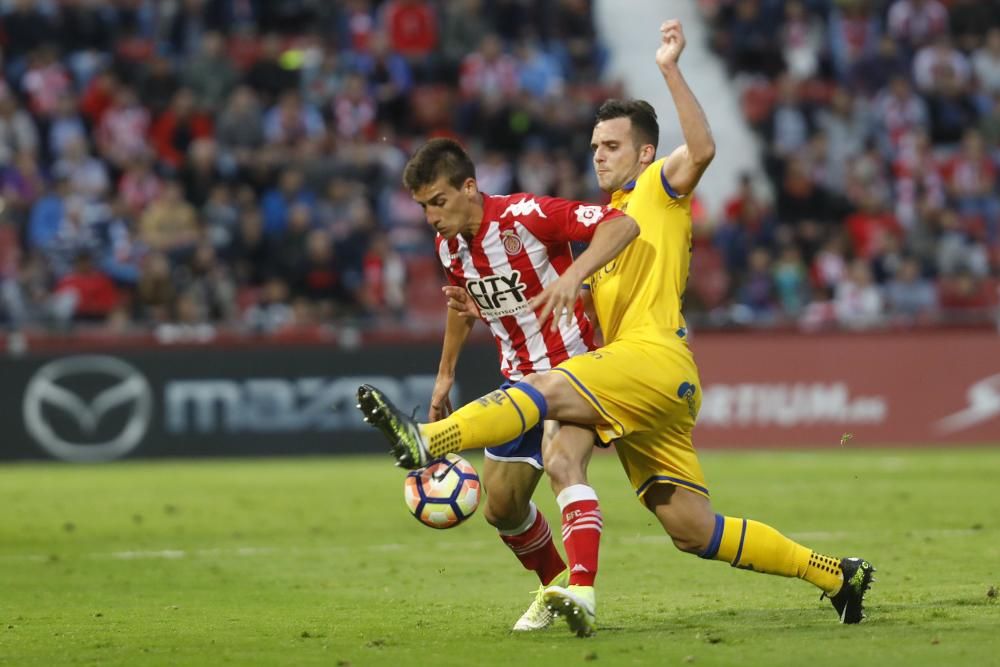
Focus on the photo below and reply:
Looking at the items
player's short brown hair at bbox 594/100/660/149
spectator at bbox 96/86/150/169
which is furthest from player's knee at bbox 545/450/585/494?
spectator at bbox 96/86/150/169

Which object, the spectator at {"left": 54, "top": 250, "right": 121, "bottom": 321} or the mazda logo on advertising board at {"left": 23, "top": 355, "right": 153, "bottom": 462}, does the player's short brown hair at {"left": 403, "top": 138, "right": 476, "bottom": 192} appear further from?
the spectator at {"left": 54, "top": 250, "right": 121, "bottom": 321}

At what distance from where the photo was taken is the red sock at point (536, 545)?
7.49 metres

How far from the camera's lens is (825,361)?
60.3 feet

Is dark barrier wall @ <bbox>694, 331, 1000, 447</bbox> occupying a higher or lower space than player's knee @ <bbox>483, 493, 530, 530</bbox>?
lower

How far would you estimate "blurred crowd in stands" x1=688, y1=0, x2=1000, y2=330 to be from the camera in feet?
65.0

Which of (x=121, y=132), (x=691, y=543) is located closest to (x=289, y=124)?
(x=121, y=132)

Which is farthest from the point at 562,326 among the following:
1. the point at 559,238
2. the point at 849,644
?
the point at 849,644

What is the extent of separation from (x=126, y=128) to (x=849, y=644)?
1504 cm

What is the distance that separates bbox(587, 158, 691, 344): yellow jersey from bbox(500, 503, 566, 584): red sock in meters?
1.01

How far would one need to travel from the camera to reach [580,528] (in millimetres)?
6609

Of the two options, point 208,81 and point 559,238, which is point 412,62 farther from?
point 559,238

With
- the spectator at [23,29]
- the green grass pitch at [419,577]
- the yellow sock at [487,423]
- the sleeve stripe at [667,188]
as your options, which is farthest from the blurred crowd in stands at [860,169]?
the yellow sock at [487,423]

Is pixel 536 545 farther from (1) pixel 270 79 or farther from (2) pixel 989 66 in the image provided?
(2) pixel 989 66

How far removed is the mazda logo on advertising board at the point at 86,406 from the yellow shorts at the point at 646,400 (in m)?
10.8
